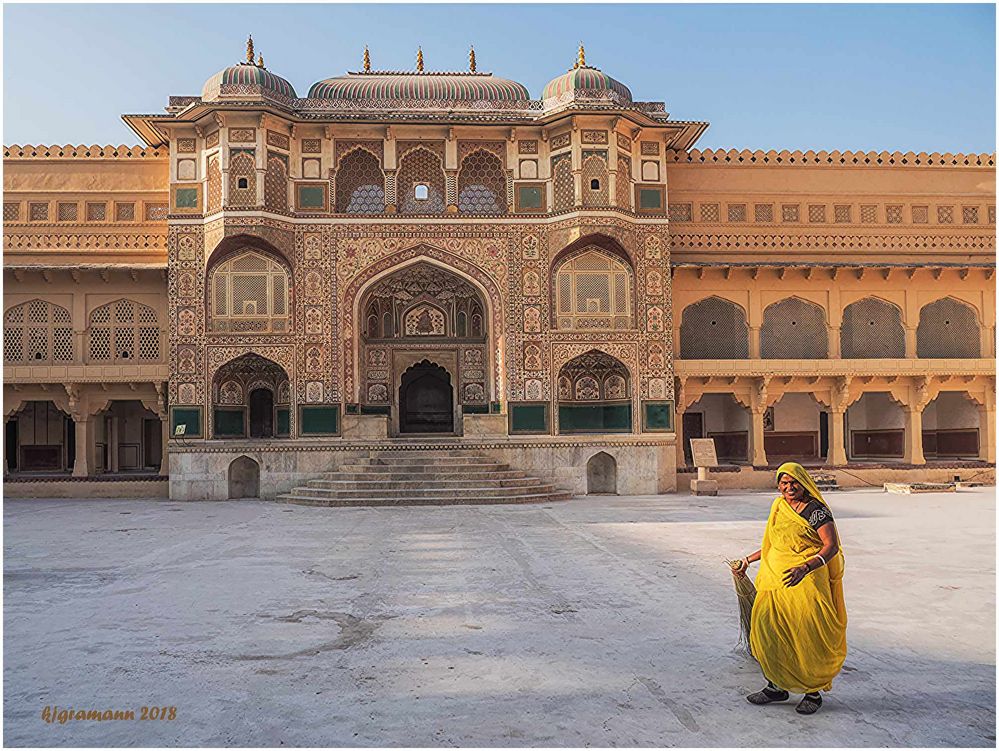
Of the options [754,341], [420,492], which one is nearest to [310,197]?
[420,492]

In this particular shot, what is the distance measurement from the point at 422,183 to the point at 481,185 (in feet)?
4.58

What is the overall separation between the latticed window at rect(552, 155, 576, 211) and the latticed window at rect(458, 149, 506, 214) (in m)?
1.33

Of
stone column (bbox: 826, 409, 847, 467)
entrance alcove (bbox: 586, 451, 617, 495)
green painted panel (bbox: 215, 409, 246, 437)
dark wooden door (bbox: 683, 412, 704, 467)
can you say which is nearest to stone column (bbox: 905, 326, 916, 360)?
stone column (bbox: 826, 409, 847, 467)

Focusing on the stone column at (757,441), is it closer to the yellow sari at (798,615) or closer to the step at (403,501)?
the step at (403,501)

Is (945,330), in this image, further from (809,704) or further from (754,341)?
(809,704)

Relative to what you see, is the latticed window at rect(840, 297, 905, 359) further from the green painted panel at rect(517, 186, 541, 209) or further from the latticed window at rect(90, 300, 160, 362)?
the latticed window at rect(90, 300, 160, 362)

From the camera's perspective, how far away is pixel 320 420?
18188 millimetres

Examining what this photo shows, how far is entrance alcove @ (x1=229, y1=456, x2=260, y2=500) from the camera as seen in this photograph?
60.0 feet

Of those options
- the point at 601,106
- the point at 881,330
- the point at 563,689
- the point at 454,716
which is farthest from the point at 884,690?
the point at 881,330

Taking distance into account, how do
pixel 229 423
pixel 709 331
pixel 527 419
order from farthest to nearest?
pixel 709 331
pixel 229 423
pixel 527 419

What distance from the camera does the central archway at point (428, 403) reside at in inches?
847

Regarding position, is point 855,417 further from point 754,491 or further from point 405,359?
point 405,359

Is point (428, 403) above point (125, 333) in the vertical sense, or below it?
below

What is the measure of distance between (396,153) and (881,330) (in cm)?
1274
